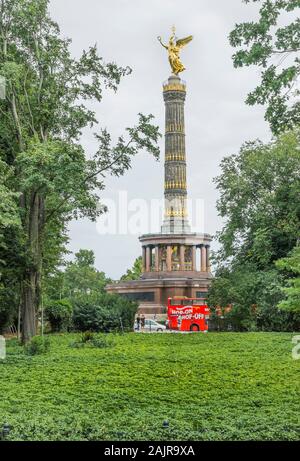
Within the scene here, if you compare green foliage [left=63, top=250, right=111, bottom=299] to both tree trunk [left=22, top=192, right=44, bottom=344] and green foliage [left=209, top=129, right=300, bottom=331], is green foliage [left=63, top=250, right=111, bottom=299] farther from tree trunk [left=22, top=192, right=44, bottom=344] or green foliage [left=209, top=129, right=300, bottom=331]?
tree trunk [left=22, top=192, right=44, bottom=344]

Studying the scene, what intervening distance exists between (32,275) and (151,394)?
42.0ft

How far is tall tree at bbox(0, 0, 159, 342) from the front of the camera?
2294cm

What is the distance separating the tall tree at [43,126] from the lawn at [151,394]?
Answer: 5.33 meters

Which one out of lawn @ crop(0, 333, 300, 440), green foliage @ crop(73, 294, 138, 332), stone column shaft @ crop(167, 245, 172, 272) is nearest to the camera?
lawn @ crop(0, 333, 300, 440)

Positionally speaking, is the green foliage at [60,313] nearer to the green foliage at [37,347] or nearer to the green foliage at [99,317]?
the green foliage at [99,317]

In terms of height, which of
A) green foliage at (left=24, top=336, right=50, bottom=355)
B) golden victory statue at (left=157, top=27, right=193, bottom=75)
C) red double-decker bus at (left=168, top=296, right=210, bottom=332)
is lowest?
green foliage at (left=24, top=336, right=50, bottom=355)

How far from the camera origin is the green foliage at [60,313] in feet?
120

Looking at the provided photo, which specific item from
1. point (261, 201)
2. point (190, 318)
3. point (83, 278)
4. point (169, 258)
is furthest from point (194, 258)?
point (261, 201)

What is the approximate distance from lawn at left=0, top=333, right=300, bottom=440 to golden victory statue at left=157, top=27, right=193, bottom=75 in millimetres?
44568

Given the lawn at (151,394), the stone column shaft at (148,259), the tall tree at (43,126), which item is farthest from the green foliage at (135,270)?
the lawn at (151,394)

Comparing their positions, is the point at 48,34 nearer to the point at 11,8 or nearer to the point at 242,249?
the point at 11,8

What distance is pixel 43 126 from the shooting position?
84.9 ft

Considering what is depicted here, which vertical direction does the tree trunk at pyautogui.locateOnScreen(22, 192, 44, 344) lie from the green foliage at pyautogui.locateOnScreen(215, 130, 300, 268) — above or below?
below

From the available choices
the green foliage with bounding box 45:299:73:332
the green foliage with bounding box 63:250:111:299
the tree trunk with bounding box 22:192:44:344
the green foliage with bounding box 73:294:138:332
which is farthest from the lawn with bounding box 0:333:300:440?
the green foliage with bounding box 63:250:111:299
